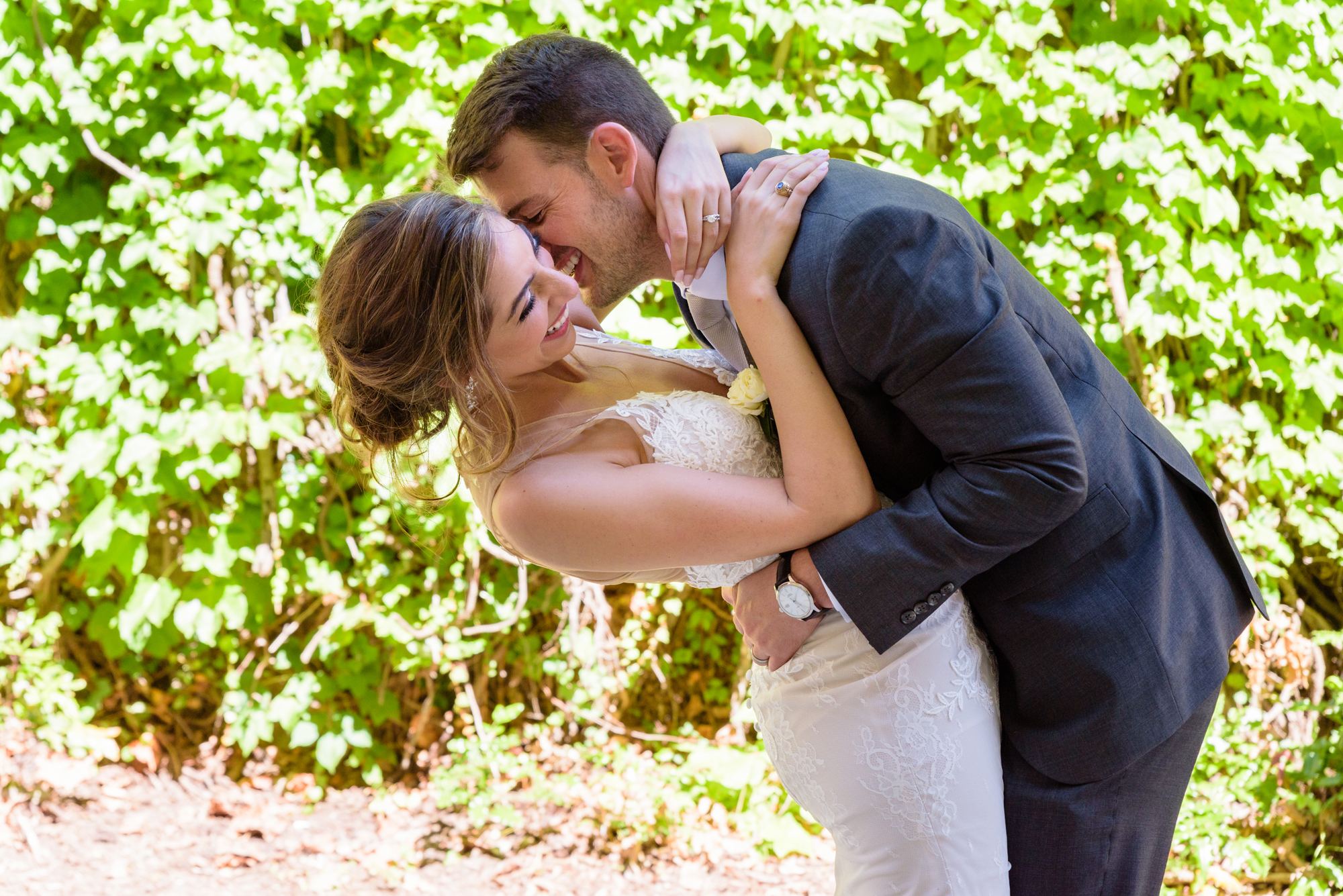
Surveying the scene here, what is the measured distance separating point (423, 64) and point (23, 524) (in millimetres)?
2730

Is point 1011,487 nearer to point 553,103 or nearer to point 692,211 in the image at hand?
point 692,211

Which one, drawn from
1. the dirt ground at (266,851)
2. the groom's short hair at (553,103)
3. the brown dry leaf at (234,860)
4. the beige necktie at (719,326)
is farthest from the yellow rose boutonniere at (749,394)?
the brown dry leaf at (234,860)

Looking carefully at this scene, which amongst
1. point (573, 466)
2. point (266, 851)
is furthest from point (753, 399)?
point (266, 851)

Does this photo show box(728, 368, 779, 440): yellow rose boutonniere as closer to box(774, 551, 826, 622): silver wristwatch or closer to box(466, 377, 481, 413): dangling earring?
box(774, 551, 826, 622): silver wristwatch

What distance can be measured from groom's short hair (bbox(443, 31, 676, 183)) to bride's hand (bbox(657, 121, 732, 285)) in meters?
0.24

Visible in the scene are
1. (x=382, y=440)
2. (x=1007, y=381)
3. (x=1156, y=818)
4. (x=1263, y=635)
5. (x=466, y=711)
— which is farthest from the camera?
(x=466, y=711)

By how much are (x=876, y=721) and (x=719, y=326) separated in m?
0.77

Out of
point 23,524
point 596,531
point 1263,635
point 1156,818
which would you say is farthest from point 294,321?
point 1263,635

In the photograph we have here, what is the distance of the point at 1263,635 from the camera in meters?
3.64

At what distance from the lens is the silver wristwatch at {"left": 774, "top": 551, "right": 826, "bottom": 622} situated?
1573mm

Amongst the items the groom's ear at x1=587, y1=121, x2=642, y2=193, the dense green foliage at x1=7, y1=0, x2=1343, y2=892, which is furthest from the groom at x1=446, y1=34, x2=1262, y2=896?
the dense green foliage at x1=7, y1=0, x2=1343, y2=892

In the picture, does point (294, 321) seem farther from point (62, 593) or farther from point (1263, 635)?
point (1263, 635)

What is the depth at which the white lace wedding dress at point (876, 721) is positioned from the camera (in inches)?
61.4

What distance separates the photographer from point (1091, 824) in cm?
160
